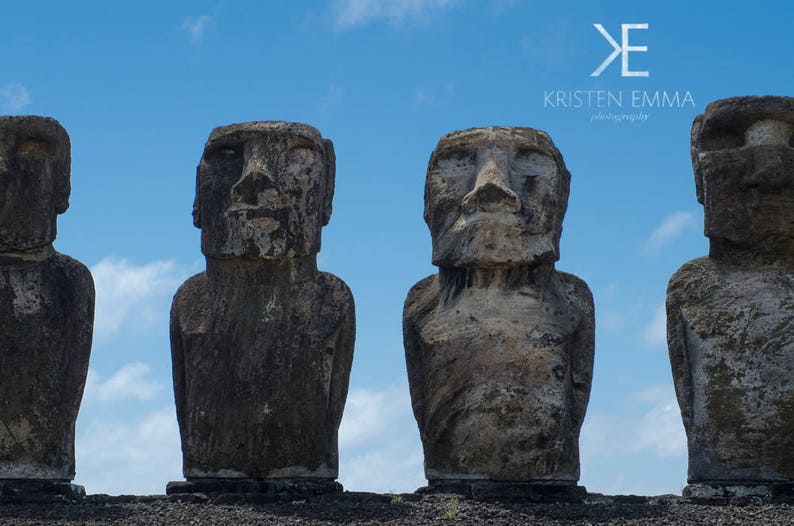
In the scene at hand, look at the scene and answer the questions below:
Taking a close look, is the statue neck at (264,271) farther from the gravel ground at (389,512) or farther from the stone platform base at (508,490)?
the stone platform base at (508,490)

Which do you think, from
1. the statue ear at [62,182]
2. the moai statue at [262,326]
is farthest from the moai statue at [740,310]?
the statue ear at [62,182]

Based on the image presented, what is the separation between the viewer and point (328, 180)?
1387 centimetres

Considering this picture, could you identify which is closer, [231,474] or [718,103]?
[231,474]

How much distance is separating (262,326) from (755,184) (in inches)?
178

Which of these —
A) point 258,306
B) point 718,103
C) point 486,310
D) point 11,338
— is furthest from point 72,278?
point 718,103

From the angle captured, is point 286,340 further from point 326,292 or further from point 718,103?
point 718,103

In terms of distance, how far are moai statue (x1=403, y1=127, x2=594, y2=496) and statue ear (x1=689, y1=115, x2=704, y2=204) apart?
1.18 m

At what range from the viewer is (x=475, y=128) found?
14039mm

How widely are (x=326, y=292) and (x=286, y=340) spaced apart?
1.90 ft

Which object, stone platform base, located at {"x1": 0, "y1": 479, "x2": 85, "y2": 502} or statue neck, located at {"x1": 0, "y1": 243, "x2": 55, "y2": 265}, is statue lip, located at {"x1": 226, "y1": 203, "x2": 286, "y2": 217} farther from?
stone platform base, located at {"x1": 0, "y1": 479, "x2": 85, "y2": 502}

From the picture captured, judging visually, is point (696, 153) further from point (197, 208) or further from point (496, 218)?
point (197, 208)

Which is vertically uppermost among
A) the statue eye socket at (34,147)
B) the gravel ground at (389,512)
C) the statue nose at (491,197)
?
the statue eye socket at (34,147)

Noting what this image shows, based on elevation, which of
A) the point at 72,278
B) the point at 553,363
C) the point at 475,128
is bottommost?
the point at 553,363

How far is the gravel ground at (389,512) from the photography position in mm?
12070
